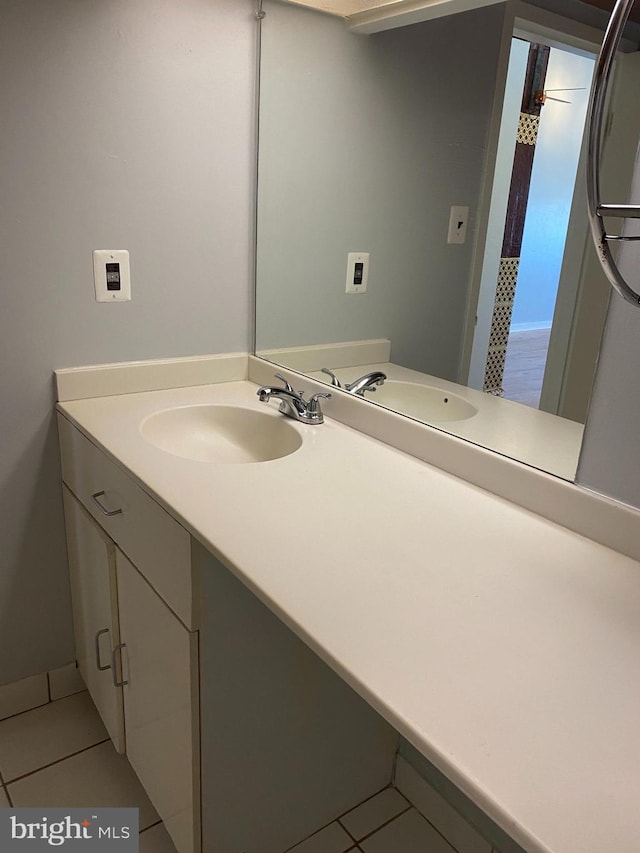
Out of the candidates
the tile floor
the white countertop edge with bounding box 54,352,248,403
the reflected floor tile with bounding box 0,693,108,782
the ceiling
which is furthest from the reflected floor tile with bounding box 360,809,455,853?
the ceiling

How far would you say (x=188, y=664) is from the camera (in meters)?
1.16

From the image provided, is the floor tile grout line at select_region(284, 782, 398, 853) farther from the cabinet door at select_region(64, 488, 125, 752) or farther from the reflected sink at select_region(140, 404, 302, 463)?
the reflected sink at select_region(140, 404, 302, 463)

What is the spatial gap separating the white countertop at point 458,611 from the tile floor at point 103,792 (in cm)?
85

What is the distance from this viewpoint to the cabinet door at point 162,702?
3.92 feet

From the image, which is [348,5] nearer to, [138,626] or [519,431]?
[519,431]

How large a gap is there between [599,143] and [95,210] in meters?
1.21

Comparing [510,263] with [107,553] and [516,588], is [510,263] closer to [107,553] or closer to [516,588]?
[516,588]

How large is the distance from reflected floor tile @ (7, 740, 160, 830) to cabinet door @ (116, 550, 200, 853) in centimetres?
12

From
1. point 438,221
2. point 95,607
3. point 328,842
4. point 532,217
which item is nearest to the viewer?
point 532,217

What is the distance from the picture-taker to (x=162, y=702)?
1297 mm

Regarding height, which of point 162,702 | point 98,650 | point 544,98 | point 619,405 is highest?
point 544,98

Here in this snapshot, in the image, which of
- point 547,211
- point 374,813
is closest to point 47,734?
point 374,813

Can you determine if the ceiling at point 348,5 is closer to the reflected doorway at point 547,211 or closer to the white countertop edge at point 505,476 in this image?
the reflected doorway at point 547,211

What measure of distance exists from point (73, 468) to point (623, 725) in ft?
4.40
